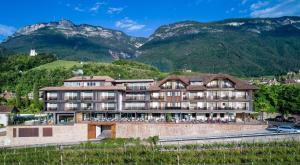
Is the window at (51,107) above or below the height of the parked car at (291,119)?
above

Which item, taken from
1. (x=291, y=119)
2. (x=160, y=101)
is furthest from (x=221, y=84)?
(x=291, y=119)

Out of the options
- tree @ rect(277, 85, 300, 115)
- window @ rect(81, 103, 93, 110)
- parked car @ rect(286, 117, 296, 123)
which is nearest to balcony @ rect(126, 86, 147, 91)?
window @ rect(81, 103, 93, 110)

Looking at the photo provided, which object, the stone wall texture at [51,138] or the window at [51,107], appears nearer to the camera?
the stone wall texture at [51,138]

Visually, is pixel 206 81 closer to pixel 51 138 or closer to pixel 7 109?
pixel 51 138

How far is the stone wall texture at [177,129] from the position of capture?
57562 millimetres

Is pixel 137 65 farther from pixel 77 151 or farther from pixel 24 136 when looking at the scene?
pixel 77 151

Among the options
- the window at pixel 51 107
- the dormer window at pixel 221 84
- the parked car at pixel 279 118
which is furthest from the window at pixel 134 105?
the parked car at pixel 279 118

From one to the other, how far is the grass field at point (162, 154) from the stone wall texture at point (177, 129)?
10015 millimetres

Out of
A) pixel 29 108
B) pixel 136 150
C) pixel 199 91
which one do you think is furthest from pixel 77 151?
pixel 29 108

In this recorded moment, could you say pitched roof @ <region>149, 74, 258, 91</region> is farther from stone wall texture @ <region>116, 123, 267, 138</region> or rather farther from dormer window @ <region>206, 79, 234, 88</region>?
stone wall texture @ <region>116, 123, 267, 138</region>

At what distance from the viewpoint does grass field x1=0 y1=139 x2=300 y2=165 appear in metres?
40.7

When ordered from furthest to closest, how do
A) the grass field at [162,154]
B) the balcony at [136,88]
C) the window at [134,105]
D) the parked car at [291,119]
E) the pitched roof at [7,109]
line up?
the pitched roof at [7,109], the parked car at [291,119], the balcony at [136,88], the window at [134,105], the grass field at [162,154]

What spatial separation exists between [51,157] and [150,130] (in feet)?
61.1

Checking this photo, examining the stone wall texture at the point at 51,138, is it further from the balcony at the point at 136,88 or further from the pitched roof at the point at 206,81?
the pitched roof at the point at 206,81
